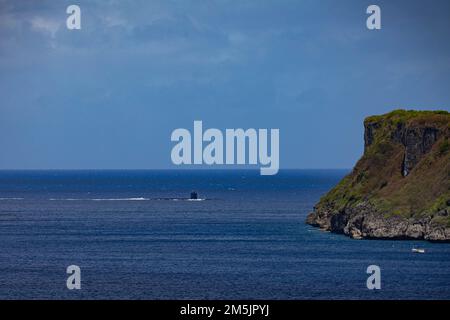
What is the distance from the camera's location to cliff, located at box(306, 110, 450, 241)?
147625 millimetres

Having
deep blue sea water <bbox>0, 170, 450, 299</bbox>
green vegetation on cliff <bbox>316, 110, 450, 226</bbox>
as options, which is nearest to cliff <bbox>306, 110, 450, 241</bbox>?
green vegetation on cliff <bbox>316, 110, 450, 226</bbox>

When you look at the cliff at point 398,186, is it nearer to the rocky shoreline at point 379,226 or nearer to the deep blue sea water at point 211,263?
the rocky shoreline at point 379,226

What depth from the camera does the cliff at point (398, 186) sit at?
484ft

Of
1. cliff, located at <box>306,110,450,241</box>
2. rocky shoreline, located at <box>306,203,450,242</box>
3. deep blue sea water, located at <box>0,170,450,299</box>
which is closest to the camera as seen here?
deep blue sea water, located at <box>0,170,450,299</box>

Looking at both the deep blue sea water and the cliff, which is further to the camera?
the cliff

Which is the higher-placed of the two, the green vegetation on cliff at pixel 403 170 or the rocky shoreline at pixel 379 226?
the green vegetation on cliff at pixel 403 170

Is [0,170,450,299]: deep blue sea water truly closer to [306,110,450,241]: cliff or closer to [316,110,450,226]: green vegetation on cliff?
[306,110,450,241]: cliff

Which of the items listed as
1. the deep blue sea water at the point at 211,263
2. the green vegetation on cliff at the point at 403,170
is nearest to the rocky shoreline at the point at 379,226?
the green vegetation on cliff at the point at 403,170

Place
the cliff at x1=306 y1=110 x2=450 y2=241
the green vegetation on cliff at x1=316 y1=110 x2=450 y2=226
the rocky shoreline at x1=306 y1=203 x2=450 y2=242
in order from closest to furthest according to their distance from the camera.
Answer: the rocky shoreline at x1=306 y1=203 x2=450 y2=242 < the cliff at x1=306 y1=110 x2=450 y2=241 < the green vegetation on cliff at x1=316 y1=110 x2=450 y2=226

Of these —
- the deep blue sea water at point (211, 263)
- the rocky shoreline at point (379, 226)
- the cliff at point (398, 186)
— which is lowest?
the deep blue sea water at point (211, 263)

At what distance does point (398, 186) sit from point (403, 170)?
7631 mm
